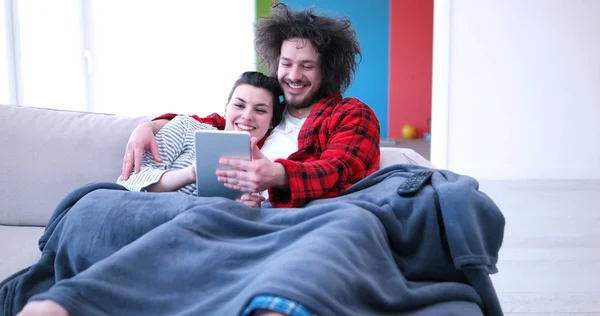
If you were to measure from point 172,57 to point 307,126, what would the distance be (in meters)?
3.22

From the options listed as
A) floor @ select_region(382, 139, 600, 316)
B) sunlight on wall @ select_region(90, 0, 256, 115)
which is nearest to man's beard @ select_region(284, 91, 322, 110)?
floor @ select_region(382, 139, 600, 316)

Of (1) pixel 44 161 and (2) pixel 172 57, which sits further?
(2) pixel 172 57

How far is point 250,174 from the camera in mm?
1252

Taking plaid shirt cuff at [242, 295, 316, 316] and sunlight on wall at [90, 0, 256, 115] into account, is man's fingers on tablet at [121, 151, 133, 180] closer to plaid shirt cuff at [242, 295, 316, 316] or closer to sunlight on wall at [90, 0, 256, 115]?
plaid shirt cuff at [242, 295, 316, 316]

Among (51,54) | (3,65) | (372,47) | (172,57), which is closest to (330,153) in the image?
(3,65)

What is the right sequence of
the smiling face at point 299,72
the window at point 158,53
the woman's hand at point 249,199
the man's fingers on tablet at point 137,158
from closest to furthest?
the woman's hand at point 249,199
the man's fingers on tablet at point 137,158
the smiling face at point 299,72
the window at point 158,53

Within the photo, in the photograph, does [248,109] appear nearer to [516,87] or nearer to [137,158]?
[137,158]

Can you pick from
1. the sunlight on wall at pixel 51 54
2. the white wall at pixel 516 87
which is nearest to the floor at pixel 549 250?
the white wall at pixel 516 87

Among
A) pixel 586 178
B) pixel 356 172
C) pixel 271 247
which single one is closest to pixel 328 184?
pixel 356 172

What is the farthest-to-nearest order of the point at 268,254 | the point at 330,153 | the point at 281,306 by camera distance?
the point at 330,153, the point at 268,254, the point at 281,306

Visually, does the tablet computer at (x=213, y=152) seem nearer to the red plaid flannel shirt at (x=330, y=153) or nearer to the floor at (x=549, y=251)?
the red plaid flannel shirt at (x=330, y=153)

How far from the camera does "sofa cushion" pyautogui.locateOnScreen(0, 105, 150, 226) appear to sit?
1554 mm

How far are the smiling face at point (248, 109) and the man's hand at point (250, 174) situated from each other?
0.30m

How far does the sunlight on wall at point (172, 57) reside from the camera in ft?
14.6
